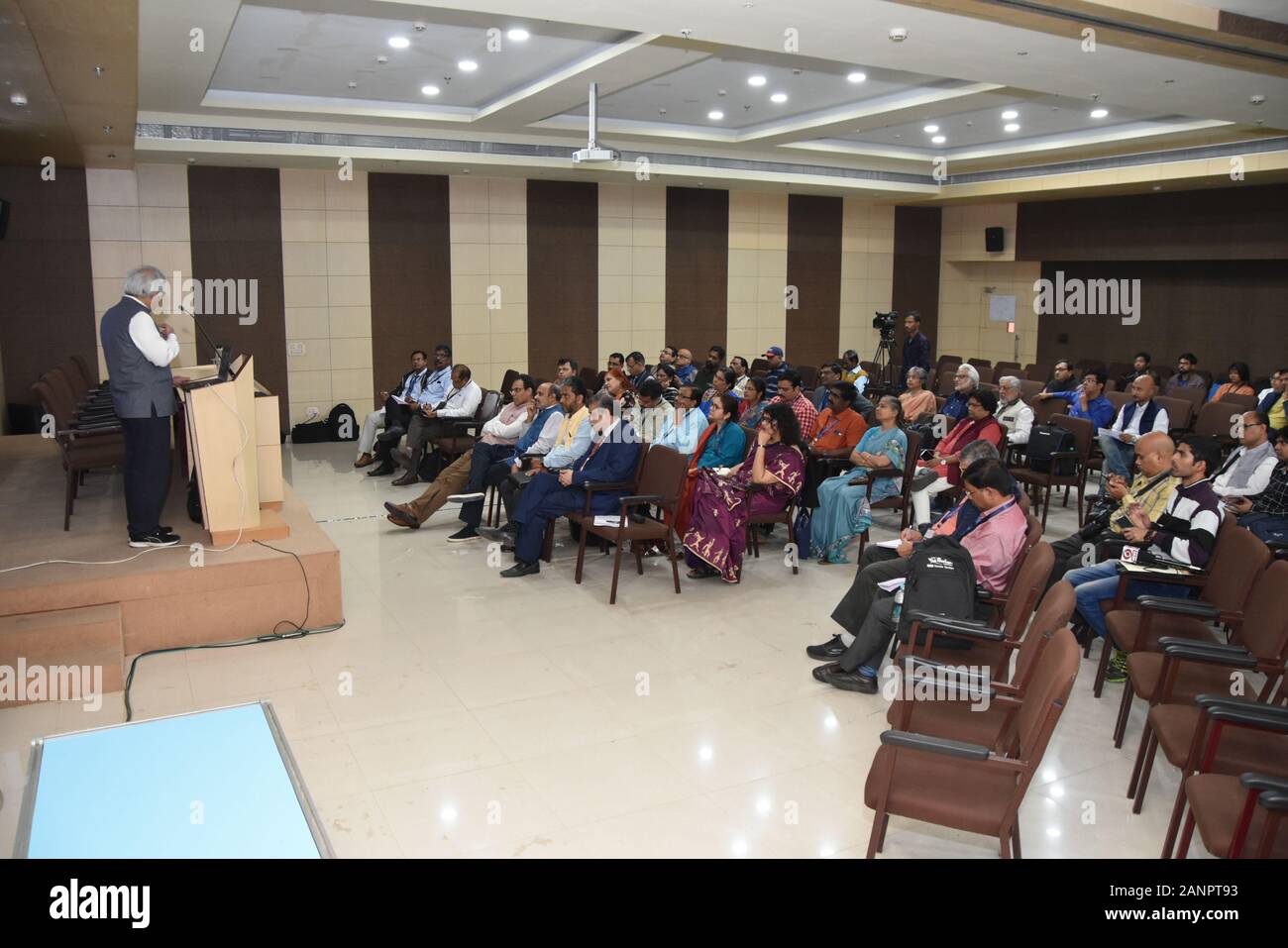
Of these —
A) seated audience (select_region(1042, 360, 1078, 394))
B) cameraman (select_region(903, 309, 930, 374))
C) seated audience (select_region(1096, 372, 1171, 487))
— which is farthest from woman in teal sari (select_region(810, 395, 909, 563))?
cameraman (select_region(903, 309, 930, 374))

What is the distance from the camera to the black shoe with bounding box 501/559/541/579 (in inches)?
250

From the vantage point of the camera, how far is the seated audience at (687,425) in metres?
7.01

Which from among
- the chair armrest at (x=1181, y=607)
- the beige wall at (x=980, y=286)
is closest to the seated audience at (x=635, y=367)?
the chair armrest at (x=1181, y=607)

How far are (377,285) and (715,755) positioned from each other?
9.30 m

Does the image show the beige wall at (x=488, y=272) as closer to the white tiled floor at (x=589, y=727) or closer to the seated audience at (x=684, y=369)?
the seated audience at (x=684, y=369)

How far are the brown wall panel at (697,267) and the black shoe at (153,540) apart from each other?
360 inches

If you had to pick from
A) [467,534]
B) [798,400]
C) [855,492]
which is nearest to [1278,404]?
[798,400]

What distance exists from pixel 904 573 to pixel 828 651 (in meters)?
0.63

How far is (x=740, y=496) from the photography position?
617 cm

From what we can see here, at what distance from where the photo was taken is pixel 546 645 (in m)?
5.21

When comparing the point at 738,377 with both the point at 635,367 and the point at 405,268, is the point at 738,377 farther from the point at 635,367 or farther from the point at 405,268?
the point at 405,268

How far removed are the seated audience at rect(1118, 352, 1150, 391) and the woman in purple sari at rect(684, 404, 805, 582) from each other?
4.34 meters

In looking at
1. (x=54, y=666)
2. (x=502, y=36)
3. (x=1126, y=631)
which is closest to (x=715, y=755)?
(x=1126, y=631)

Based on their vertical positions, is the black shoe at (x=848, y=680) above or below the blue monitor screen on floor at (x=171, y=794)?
below
